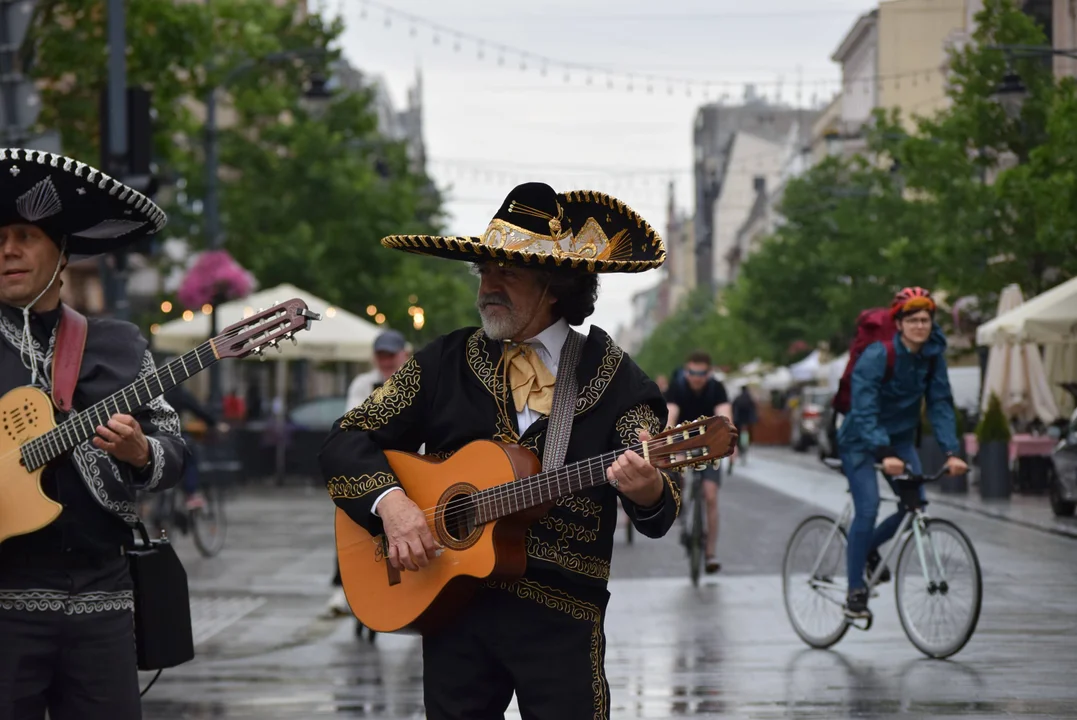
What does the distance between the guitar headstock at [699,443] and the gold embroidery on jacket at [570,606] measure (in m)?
0.50

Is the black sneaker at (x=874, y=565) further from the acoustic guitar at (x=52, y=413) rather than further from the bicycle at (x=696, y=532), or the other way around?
the acoustic guitar at (x=52, y=413)

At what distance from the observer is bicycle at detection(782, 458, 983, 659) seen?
10094mm

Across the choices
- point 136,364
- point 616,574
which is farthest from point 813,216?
point 136,364

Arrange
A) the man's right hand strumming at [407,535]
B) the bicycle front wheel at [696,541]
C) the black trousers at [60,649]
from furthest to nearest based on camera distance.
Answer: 1. the bicycle front wheel at [696,541]
2. the black trousers at [60,649]
3. the man's right hand strumming at [407,535]

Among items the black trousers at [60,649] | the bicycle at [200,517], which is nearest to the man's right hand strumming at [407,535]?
the black trousers at [60,649]

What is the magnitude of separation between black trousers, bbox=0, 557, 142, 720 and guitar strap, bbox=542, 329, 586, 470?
124 centimetres

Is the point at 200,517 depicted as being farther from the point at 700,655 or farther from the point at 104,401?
the point at 104,401

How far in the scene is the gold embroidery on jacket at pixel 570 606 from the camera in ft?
15.0

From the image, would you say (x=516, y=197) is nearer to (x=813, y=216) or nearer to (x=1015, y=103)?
(x=1015, y=103)

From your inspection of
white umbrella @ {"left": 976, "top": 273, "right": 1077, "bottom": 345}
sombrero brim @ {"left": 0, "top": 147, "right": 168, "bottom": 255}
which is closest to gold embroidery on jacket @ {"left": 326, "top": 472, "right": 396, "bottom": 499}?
sombrero brim @ {"left": 0, "top": 147, "right": 168, "bottom": 255}

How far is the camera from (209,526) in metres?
18.6

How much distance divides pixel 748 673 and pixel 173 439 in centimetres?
524

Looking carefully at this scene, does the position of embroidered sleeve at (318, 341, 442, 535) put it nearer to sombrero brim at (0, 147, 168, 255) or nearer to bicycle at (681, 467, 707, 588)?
sombrero brim at (0, 147, 168, 255)

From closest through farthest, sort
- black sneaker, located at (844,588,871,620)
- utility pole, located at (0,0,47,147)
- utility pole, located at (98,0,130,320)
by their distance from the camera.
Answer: black sneaker, located at (844,588,871,620)
utility pole, located at (0,0,47,147)
utility pole, located at (98,0,130,320)
